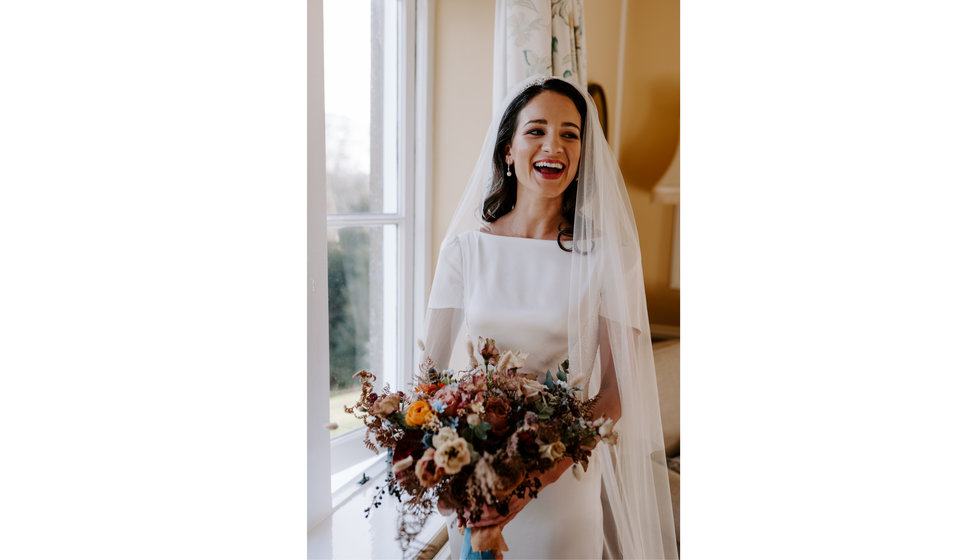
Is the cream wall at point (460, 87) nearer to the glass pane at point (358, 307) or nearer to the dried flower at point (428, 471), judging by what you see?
the glass pane at point (358, 307)

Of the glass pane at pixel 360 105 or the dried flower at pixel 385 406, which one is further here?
the glass pane at pixel 360 105

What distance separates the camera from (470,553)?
106 cm

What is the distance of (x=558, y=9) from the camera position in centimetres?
153

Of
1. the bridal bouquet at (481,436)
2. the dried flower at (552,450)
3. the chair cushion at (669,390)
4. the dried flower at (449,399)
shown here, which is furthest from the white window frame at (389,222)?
the chair cushion at (669,390)

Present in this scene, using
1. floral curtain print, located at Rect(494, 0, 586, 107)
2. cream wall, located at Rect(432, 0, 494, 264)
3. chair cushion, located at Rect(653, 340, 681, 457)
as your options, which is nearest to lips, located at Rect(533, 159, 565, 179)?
floral curtain print, located at Rect(494, 0, 586, 107)

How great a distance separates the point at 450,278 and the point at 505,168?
270 mm

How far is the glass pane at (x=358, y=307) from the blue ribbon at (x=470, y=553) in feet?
1.70

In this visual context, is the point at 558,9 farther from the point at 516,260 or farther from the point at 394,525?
the point at 394,525

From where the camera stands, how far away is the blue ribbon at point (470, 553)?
3.38 ft

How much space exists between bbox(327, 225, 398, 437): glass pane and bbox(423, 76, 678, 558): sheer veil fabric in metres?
0.53

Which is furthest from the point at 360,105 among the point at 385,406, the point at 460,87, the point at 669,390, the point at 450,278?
the point at 669,390

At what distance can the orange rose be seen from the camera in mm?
945
